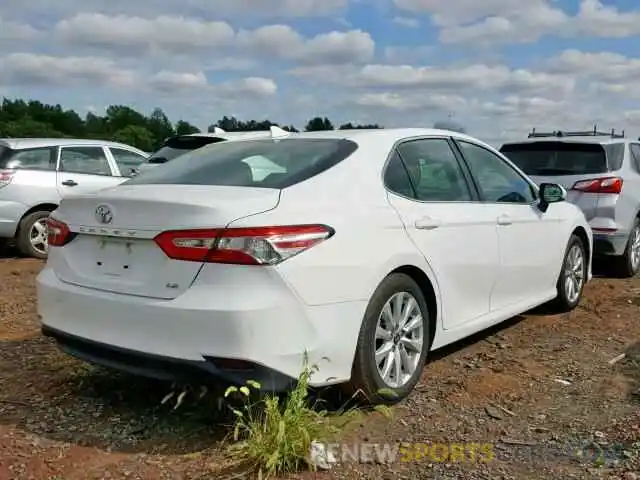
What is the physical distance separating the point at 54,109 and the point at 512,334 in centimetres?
5801

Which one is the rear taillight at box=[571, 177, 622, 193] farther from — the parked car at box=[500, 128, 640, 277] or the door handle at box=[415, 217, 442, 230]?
the door handle at box=[415, 217, 442, 230]

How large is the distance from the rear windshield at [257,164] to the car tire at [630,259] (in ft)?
16.2

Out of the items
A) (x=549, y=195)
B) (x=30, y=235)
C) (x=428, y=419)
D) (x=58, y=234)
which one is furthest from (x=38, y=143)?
(x=428, y=419)

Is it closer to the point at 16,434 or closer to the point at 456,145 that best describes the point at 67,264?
the point at 16,434

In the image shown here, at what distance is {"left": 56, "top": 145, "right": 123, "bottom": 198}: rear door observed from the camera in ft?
31.8

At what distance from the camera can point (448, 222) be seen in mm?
4227

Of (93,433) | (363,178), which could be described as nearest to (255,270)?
(363,178)

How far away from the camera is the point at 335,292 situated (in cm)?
333

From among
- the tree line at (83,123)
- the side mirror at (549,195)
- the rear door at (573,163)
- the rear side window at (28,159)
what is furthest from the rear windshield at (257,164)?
the tree line at (83,123)

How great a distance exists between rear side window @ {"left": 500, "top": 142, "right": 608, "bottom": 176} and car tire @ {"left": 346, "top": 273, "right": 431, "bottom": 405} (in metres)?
4.25

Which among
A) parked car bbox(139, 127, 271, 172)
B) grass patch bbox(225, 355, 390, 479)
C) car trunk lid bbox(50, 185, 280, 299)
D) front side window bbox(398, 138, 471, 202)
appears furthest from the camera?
parked car bbox(139, 127, 271, 172)

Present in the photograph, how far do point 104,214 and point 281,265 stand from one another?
97 cm

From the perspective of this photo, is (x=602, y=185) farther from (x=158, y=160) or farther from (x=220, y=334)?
(x=158, y=160)

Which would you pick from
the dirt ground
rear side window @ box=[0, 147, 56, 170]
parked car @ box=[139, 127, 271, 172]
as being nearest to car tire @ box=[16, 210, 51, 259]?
rear side window @ box=[0, 147, 56, 170]
